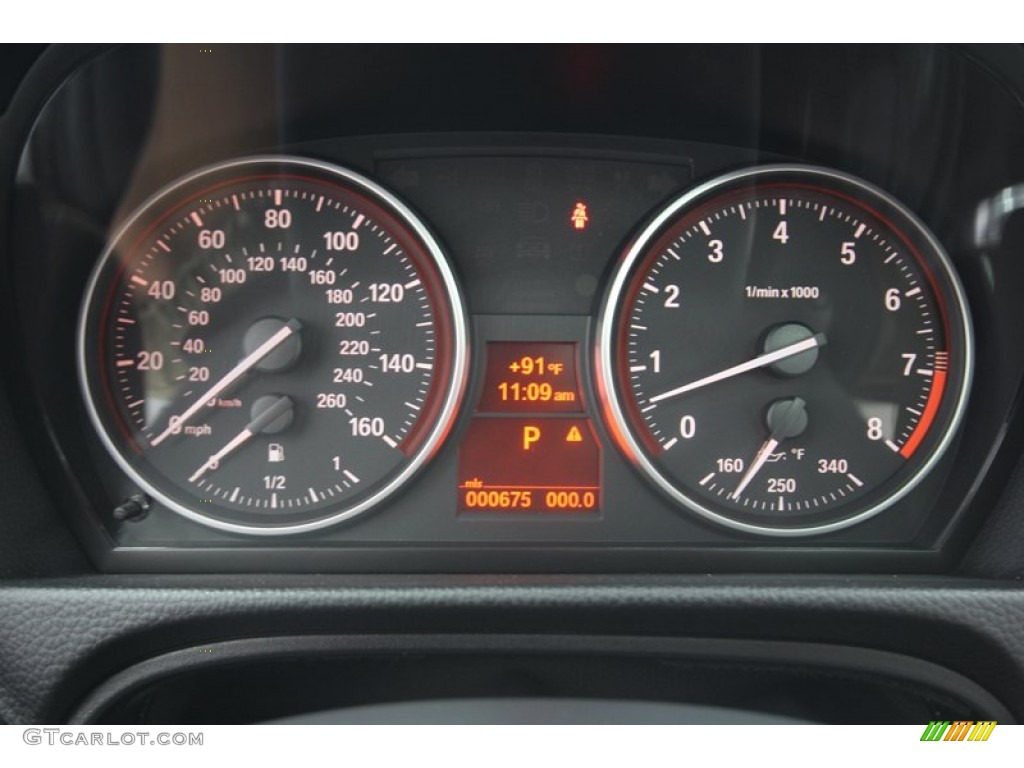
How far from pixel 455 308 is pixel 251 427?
59 cm

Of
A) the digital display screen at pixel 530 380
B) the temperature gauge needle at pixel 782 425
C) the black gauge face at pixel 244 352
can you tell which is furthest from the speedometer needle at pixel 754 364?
the black gauge face at pixel 244 352

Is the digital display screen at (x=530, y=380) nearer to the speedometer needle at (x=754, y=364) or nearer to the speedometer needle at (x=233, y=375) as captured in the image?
the speedometer needle at (x=754, y=364)

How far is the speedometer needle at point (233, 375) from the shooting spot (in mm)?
2855

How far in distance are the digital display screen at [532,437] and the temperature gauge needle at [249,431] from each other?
46cm

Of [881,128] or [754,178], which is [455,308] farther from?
[881,128]

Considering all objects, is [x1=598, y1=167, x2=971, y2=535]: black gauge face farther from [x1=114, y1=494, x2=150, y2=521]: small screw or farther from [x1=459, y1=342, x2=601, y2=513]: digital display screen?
[x1=114, y1=494, x2=150, y2=521]: small screw

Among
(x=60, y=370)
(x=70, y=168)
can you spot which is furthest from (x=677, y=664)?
(x=70, y=168)

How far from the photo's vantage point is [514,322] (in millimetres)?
2967

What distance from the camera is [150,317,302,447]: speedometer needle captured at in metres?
2.86

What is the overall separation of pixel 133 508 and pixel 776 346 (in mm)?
1659

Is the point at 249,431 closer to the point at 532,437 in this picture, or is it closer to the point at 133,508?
the point at 133,508

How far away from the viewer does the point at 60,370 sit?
9.36 feet
